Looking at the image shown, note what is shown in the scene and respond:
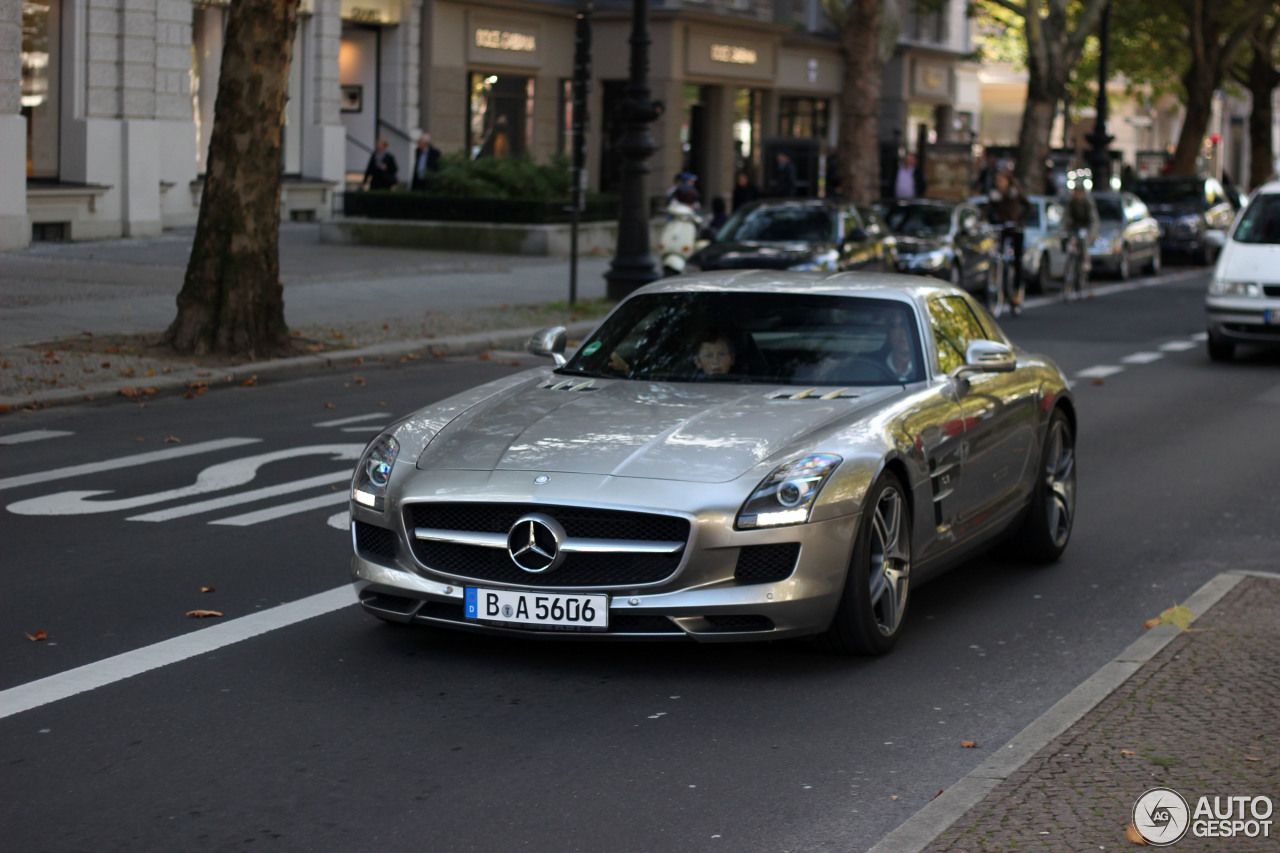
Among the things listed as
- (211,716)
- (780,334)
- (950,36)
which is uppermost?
(950,36)

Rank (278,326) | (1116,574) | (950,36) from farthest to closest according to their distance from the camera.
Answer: (950,36) < (278,326) < (1116,574)

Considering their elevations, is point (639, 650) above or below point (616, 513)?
below

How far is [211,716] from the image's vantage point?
5641 mm

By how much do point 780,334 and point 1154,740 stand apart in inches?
104

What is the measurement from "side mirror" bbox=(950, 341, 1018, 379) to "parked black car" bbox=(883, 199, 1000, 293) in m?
16.2

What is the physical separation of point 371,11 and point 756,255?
62.6ft

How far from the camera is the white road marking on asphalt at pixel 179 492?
9250 millimetres

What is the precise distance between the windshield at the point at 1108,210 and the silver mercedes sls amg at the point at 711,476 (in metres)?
25.7

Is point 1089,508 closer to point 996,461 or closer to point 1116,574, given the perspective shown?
point 1116,574

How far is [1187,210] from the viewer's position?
38.7 metres

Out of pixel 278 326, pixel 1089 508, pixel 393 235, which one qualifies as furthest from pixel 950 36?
pixel 1089 508

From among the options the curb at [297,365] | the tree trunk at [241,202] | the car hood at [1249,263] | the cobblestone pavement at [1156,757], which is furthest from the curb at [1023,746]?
the car hood at [1249,263]

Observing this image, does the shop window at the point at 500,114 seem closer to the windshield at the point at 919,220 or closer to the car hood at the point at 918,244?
the windshield at the point at 919,220

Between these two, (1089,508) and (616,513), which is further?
(1089,508)
